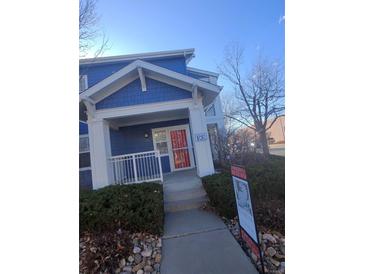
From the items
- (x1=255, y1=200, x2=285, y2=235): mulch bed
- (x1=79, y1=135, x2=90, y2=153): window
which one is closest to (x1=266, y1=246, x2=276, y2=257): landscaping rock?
(x1=255, y1=200, x2=285, y2=235): mulch bed

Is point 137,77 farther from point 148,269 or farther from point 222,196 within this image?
point 148,269

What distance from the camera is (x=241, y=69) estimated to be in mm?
14703

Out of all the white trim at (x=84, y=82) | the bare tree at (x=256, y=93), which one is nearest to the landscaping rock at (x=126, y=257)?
the white trim at (x=84, y=82)

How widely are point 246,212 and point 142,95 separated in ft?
16.0

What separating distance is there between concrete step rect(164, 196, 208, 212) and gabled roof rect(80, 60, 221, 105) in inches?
128

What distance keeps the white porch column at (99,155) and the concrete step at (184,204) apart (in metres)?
2.18

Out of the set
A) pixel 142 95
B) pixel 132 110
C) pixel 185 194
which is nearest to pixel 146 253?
pixel 185 194

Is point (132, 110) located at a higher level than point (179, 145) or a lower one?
higher

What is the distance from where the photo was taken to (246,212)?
270 centimetres
